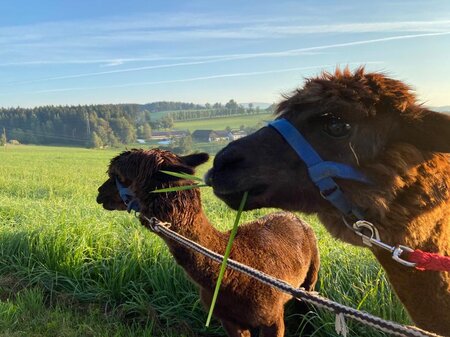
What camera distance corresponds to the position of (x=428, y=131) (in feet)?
5.30

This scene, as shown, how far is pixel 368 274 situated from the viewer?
4.00 metres

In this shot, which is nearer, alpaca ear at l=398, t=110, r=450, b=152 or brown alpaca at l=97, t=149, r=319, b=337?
alpaca ear at l=398, t=110, r=450, b=152

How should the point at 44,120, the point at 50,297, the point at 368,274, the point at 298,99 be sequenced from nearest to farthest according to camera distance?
the point at 298,99, the point at 368,274, the point at 50,297, the point at 44,120

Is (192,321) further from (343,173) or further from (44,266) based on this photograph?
(343,173)

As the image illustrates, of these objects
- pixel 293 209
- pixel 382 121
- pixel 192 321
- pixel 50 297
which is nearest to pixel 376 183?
pixel 382 121

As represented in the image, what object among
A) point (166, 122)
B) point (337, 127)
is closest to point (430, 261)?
point (337, 127)

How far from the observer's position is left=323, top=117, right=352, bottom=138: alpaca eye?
1714 millimetres

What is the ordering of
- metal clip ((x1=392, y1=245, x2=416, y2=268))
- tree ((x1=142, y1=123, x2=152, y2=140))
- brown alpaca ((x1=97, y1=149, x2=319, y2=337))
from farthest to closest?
tree ((x1=142, y1=123, x2=152, y2=140)) < brown alpaca ((x1=97, y1=149, x2=319, y2=337)) < metal clip ((x1=392, y1=245, x2=416, y2=268))

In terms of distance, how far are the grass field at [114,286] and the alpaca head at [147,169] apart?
1.38 feet

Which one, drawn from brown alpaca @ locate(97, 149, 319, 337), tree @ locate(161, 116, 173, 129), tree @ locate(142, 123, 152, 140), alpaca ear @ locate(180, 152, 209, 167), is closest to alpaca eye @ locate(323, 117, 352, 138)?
brown alpaca @ locate(97, 149, 319, 337)

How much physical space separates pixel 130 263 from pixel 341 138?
11.8 ft

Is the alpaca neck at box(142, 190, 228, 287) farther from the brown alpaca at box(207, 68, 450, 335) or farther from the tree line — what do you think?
the tree line

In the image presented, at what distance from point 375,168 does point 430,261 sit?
414 millimetres

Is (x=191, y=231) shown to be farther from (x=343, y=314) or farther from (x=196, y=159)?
(x=343, y=314)
